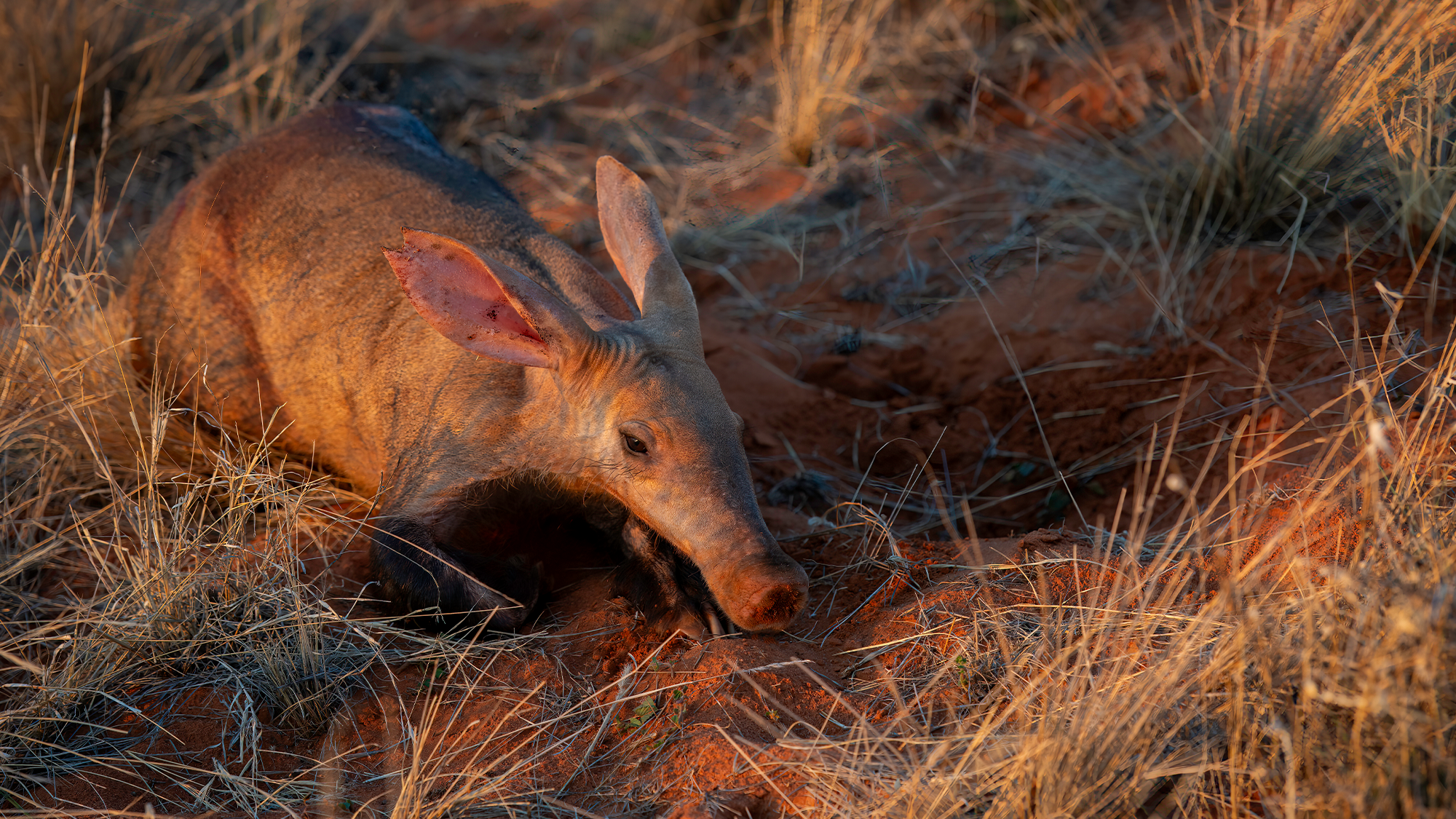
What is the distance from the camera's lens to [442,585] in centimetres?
335

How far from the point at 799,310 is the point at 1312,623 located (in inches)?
142

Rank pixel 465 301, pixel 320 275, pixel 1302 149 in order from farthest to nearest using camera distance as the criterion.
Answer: pixel 1302 149 → pixel 320 275 → pixel 465 301

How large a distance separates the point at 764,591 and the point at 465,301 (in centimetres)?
123

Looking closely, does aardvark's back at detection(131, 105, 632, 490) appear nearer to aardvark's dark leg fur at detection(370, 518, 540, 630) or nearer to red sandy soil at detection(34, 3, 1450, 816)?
aardvark's dark leg fur at detection(370, 518, 540, 630)

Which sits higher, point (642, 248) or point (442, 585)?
point (642, 248)

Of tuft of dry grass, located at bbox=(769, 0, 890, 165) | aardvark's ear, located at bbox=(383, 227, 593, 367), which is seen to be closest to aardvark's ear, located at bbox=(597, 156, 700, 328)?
aardvark's ear, located at bbox=(383, 227, 593, 367)

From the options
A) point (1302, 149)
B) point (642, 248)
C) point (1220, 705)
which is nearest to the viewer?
point (1220, 705)

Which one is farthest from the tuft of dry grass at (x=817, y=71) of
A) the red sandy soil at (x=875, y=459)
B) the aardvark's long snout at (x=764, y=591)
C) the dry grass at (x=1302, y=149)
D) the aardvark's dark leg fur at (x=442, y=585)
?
the aardvark's long snout at (x=764, y=591)

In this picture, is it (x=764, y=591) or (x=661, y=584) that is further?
(x=661, y=584)

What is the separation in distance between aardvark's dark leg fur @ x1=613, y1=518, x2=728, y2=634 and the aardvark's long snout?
31cm

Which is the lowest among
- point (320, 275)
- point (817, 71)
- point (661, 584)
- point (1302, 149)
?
point (661, 584)

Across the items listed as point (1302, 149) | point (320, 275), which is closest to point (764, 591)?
point (320, 275)

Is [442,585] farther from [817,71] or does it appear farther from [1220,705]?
[817,71]

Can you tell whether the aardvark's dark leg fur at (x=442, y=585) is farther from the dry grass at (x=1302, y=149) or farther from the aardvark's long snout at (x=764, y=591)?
the dry grass at (x=1302, y=149)
